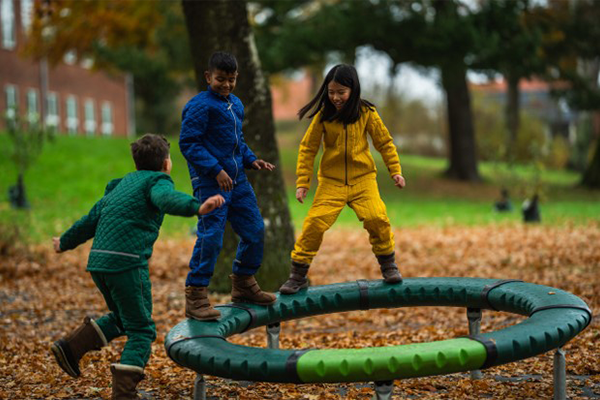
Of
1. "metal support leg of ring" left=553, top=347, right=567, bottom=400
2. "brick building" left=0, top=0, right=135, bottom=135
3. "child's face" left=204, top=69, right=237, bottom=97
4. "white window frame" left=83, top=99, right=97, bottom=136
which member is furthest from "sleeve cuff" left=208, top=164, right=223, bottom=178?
"white window frame" left=83, top=99, right=97, bottom=136

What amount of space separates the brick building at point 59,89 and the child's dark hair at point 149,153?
76.4ft

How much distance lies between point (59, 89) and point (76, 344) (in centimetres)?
3320

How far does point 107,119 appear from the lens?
40344mm

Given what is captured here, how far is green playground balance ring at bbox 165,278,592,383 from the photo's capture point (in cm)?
384

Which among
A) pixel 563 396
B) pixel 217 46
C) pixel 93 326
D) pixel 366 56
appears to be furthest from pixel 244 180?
pixel 366 56

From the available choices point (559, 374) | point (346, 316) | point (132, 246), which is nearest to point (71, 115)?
point (346, 316)

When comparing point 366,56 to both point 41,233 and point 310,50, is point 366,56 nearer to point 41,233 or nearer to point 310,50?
point 310,50

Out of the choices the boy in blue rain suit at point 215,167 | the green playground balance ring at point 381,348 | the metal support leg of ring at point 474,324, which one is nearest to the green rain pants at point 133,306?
the green playground balance ring at point 381,348

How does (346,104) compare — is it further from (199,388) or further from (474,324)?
(199,388)

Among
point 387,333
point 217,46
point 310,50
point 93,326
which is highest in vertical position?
point 310,50

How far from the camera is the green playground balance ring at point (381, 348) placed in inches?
151

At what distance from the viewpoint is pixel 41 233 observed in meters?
14.9

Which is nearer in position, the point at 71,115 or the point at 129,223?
the point at 129,223

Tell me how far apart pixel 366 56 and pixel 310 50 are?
2.47 meters
